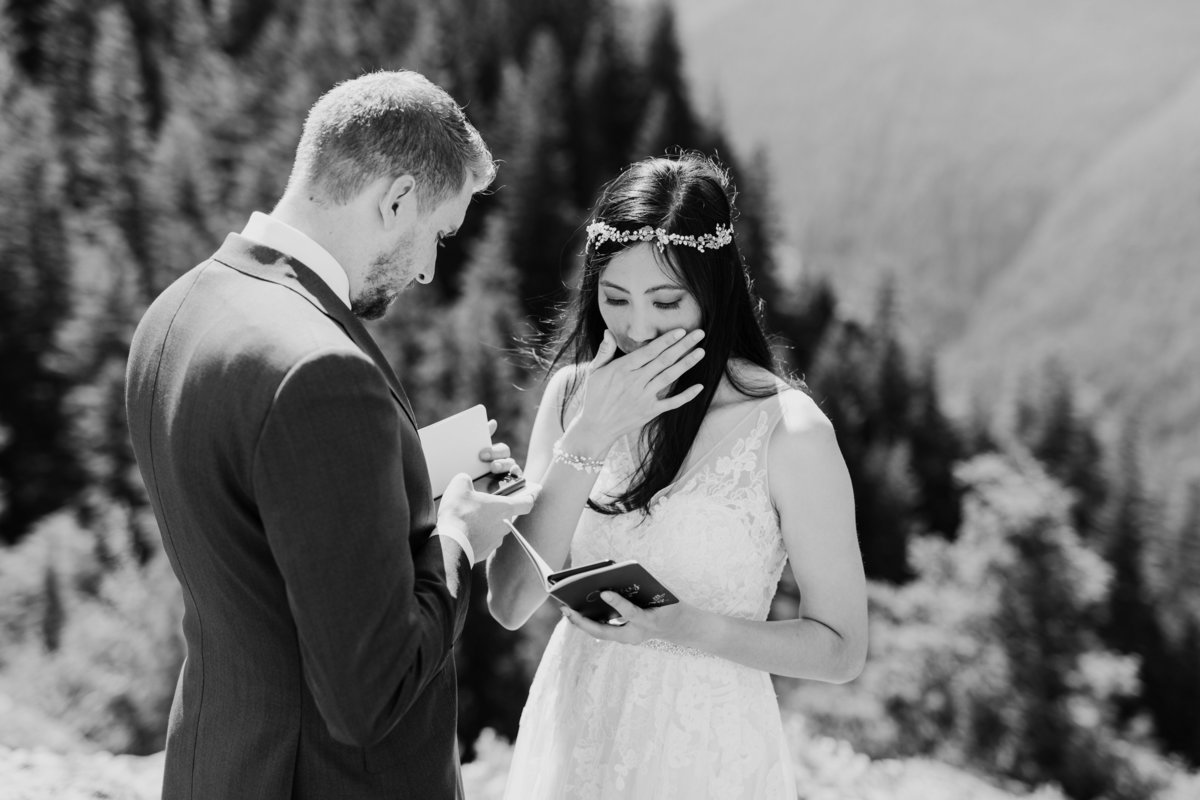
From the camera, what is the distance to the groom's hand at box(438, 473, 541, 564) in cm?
224

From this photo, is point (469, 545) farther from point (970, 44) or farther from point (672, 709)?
point (970, 44)

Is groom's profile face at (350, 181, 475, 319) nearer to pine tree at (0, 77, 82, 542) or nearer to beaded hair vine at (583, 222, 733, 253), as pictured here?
beaded hair vine at (583, 222, 733, 253)

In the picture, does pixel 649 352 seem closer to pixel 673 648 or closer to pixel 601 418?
pixel 601 418

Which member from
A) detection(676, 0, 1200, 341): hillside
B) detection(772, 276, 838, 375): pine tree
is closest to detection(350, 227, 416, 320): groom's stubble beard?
detection(772, 276, 838, 375): pine tree

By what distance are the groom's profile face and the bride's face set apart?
75cm

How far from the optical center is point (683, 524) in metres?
2.85

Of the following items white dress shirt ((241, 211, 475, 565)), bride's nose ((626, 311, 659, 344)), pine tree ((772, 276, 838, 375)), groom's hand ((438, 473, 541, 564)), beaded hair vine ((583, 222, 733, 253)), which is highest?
white dress shirt ((241, 211, 475, 565))

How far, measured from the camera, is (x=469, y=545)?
2186 mm

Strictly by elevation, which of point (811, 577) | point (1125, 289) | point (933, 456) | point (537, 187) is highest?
point (811, 577)

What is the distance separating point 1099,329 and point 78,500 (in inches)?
4480

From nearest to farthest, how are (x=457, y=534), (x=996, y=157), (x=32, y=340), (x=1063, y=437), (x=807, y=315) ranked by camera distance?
1. (x=457, y=534)
2. (x=32, y=340)
3. (x=1063, y=437)
4. (x=807, y=315)
5. (x=996, y=157)

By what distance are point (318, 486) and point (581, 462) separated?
99 centimetres

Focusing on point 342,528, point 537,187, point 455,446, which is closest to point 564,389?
point 455,446

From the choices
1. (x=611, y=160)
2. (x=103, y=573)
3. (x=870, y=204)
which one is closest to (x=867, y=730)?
(x=103, y=573)
